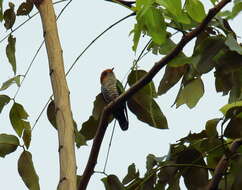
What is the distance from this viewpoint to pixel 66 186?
4.59 ft

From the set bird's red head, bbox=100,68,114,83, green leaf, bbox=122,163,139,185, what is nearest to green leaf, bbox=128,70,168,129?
green leaf, bbox=122,163,139,185

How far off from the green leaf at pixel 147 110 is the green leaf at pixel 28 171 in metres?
0.33

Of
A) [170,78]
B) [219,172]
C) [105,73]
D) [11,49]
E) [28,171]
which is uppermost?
[105,73]

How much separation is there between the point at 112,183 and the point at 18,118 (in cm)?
34

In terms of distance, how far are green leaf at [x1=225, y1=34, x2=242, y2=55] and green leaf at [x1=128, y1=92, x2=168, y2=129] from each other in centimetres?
36

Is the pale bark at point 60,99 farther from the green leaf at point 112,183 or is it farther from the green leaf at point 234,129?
the green leaf at point 234,129

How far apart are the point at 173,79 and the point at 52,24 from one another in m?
0.48

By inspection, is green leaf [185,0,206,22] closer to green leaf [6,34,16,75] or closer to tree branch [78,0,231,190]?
tree branch [78,0,231,190]

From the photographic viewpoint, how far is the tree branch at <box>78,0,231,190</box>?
1194 mm

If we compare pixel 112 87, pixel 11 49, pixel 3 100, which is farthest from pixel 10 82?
pixel 112 87

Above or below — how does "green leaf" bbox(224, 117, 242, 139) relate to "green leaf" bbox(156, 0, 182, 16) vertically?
below

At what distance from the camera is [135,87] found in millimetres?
1260

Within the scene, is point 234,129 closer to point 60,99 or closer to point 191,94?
point 191,94

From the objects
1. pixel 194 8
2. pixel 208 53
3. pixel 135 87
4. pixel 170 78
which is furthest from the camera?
pixel 170 78
